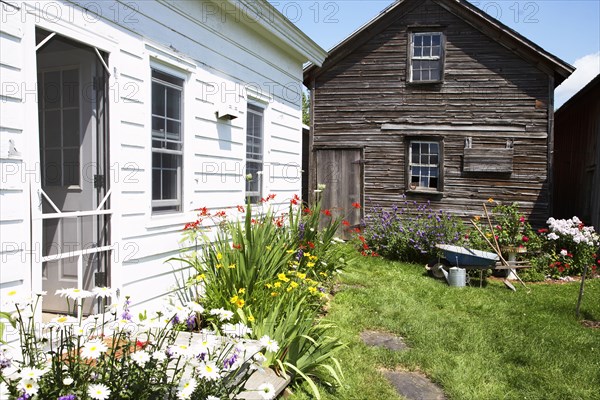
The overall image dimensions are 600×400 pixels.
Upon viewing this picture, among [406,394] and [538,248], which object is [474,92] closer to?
[538,248]

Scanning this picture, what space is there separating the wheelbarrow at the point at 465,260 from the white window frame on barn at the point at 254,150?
334cm

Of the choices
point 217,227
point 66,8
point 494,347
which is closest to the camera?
point 66,8

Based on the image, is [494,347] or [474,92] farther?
[474,92]

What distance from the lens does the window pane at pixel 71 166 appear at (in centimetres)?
414

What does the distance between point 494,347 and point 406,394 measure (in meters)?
1.52

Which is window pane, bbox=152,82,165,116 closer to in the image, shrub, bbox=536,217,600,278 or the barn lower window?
shrub, bbox=536,217,600,278

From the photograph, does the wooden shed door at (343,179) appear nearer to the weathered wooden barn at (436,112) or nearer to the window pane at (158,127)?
the weathered wooden barn at (436,112)

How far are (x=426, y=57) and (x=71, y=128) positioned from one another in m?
9.25

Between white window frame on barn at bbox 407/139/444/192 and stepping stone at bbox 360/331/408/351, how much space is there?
684 centimetres

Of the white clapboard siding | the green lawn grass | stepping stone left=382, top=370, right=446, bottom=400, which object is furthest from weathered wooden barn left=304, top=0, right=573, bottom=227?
the white clapboard siding

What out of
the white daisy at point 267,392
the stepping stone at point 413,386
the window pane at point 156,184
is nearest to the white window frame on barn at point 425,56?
the window pane at point 156,184

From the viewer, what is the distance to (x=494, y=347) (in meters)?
4.53

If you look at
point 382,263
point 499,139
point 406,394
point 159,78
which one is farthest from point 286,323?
point 499,139

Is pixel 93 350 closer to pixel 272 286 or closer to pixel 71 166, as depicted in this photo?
pixel 272 286
